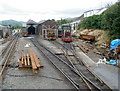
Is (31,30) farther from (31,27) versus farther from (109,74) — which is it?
(109,74)

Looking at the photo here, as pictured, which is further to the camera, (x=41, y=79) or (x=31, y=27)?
(x=31, y=27)

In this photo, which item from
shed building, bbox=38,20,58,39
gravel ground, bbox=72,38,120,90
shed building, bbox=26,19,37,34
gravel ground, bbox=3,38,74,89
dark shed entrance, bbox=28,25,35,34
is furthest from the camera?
dark shed entrance, bbox=28,25,35,34

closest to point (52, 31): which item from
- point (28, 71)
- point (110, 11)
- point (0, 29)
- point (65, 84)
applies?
point (0, 29)

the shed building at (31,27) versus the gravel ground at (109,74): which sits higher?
the shed building at (31,27)

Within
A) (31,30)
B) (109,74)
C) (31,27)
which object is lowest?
(109,74)

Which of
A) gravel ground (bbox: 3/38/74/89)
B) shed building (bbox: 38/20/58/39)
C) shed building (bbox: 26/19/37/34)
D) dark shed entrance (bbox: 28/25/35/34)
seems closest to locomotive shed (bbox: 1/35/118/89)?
→ gravel ground (bbox: 3/38/74/89)

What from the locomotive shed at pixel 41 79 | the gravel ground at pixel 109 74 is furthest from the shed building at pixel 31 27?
the gravel ground at pixel 109 74

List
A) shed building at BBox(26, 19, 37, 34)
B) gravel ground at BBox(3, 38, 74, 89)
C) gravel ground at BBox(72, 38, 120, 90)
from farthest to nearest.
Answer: shed building at BBox(26, 19, 37, 34), gravel ground at BBox(72, 38, 120, 90), gravel ground at BBox(3, 38, 74, 89)

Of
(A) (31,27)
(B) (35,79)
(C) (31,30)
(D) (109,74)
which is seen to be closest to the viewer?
(B) (35,79)

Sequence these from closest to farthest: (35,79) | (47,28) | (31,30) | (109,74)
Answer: (35,79) → (109,74) → (47,28) → (31,30)

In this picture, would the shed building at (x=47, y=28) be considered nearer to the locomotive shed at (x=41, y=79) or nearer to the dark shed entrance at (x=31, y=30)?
the dark shed entrance at (x=31, y=30)

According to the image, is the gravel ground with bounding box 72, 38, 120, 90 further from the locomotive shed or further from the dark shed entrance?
the dark shed entrance

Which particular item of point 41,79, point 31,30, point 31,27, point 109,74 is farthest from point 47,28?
point 41,79

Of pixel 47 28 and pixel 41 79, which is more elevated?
pixel 47 28
